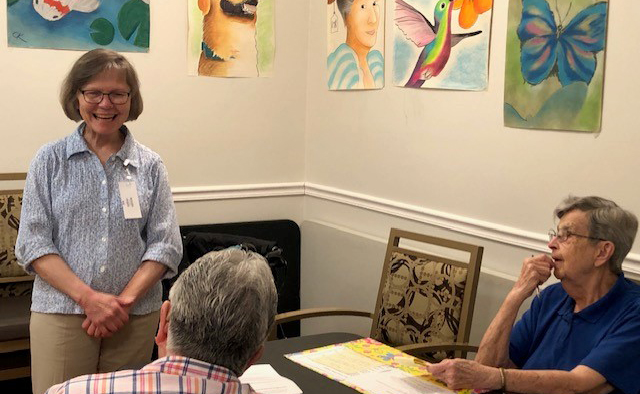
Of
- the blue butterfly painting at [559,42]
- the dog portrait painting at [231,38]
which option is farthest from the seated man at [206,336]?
the dog portrait painting at [231,38]

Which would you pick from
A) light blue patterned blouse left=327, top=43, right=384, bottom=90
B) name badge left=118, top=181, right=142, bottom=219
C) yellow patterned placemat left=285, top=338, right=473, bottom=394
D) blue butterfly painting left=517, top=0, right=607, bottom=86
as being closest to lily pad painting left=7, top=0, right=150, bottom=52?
light blue patterned blouse left=327, top=43, right=384, bottom=90

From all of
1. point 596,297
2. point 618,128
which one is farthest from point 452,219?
point 596,297

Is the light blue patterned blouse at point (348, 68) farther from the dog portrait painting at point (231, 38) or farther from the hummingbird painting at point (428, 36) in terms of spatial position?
the dog portrait painting at point (231, 38)

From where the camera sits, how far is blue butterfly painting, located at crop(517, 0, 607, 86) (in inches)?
119

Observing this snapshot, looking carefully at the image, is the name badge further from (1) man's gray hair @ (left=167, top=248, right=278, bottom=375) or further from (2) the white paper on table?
(1) man's gray hair @ (left=167, top=248, right=278, bottom=375)

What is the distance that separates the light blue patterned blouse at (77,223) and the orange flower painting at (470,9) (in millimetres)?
1663

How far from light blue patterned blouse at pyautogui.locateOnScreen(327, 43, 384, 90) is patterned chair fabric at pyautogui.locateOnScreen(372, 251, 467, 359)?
1066mm

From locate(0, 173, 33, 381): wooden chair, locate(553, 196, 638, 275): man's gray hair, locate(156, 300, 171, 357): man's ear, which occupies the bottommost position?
locate(0, 173, 33, 381): wooden chair

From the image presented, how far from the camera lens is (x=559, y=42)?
317cm

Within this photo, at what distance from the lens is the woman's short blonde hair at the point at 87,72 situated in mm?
2793

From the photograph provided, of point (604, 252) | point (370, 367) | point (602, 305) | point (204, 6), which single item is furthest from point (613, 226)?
point (204, 6)

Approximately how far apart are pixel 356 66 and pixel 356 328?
1410 mm

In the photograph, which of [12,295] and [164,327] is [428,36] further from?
[164,327]
